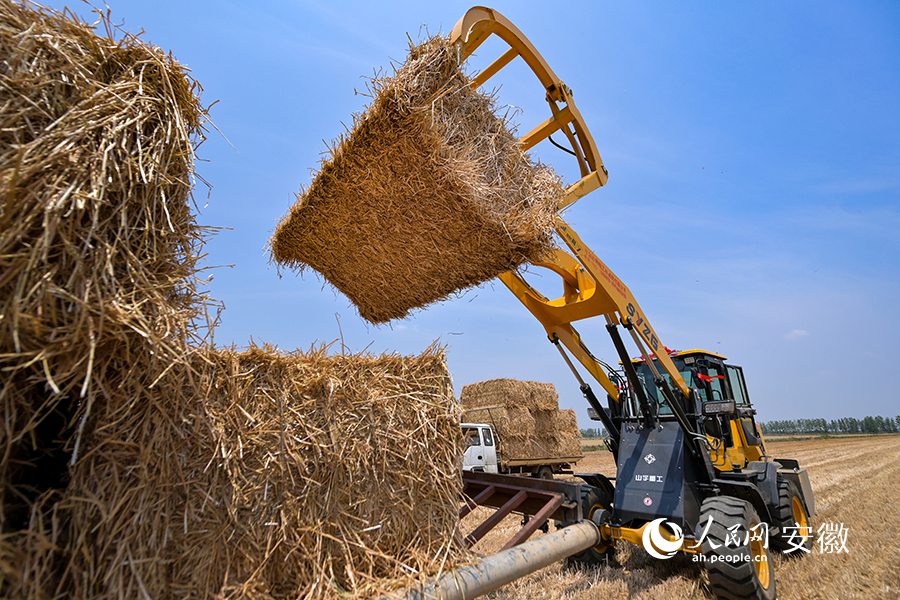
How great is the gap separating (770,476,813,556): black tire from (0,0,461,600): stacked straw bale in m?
5.62

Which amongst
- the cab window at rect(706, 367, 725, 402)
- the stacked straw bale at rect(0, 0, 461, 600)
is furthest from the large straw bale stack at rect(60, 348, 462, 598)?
the cab window at rect(706, 367, 725, 402)

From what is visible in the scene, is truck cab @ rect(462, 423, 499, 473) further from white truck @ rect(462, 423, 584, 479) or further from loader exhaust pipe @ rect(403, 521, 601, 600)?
loader exhaust pipe @ rect(403, 521, 601, 600)

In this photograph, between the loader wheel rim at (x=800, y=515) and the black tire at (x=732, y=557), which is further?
the loader wheel rim at (x=800, y=515)

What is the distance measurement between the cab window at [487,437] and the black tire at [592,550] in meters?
7.67

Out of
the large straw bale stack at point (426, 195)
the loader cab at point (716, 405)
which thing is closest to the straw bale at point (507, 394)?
the loader cab at point (716, 405)

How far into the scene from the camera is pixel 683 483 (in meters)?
5.46

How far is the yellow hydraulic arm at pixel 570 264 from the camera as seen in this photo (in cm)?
410

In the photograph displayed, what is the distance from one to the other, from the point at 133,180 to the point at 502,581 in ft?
8.01

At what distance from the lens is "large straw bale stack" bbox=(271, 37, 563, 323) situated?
3.25 m

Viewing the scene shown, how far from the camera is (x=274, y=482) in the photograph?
2070 millimetres

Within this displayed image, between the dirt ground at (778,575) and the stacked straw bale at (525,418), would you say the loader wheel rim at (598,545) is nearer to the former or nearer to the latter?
the dirt ground at (778,575)

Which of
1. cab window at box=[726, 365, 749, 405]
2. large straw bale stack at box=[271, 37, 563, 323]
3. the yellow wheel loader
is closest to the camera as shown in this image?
large straw bale stack at box=[271, 37, 563, 323]

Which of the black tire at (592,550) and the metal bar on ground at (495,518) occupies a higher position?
the metal bar on ground at (495,518)

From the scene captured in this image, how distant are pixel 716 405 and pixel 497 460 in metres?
9.44
